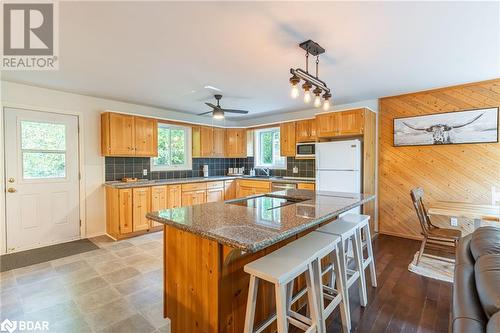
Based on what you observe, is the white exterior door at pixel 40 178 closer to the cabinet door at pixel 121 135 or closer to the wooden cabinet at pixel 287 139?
the cabinet door at pixel 121 135

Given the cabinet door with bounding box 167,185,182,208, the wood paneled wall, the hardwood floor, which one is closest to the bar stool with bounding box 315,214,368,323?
the hardwood floor

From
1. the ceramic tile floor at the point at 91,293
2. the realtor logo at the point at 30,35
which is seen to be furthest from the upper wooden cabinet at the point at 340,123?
the realtor logo at the point at 30,35

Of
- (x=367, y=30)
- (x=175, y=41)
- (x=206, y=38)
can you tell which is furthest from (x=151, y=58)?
(x=367, y=30)

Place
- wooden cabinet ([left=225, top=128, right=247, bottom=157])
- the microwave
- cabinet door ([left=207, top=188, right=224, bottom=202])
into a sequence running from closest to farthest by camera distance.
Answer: the microwave → cabinet door ([left=207, top=188, right=224, bottom=202]) → wooden cabinet ([left=225, top=128, right=247, bottom=157])

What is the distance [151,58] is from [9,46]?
51.6 inches

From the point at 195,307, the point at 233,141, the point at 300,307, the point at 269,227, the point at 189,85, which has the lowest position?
the point at 300,307

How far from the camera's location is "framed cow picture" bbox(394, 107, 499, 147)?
11.4 ft

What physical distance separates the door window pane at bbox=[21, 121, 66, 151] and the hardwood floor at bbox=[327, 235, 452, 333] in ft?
14.9

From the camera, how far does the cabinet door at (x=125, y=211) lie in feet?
13.1

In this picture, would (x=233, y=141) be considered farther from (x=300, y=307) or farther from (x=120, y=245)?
(x=300, y=307)

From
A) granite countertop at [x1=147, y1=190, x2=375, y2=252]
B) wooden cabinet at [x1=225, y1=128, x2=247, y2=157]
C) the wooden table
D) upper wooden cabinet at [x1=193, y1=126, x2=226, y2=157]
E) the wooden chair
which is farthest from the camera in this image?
wooden cabinet at [x1=225, y1=128, x2=247, y2=157]

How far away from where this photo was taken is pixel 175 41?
7.54 ft

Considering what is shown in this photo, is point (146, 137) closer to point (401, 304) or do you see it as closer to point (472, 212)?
point (401, 304)

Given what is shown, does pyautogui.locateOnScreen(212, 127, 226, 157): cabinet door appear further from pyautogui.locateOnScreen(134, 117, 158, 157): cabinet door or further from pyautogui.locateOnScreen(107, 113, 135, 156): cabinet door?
pyautogui.locateOnScreen(107, 113, 135, 156): cabinet door
